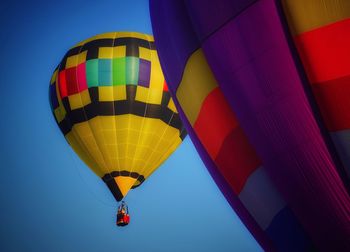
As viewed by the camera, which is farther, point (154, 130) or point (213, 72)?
point (154, 130)

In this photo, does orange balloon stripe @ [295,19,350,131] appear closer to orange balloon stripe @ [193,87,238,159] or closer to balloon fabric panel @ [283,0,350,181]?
balloon fabric panel @ [283,0,350,181]

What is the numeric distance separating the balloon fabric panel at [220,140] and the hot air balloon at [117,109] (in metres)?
3.40

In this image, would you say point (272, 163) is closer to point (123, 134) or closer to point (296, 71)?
point (296, 71)

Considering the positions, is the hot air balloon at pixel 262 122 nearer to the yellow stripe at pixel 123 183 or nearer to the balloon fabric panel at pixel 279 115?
the balloon fabric panel at pixel 279 115

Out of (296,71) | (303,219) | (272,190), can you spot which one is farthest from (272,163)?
(296,71)

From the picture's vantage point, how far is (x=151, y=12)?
3.99 metres

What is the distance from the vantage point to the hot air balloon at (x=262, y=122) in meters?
2.35

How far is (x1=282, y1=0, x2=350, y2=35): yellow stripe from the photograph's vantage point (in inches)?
91.0

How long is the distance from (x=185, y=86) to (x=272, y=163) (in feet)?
4.00

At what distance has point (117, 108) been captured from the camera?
6.96m

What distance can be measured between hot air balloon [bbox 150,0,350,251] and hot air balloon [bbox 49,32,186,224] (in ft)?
12.1

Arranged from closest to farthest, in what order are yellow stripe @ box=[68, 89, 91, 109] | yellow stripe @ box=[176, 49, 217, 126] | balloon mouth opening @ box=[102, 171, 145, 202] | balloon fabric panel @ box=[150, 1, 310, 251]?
1. balloon fabric panel @ box=[150, 1, 310, 251]
2. yellow stripe @ box=[176, 49, 217, 126]
3. balloon mouth opening @ box=[102, 171, 145, 202]
4. yellow stripe @ box=[68, 89, 91, 109]

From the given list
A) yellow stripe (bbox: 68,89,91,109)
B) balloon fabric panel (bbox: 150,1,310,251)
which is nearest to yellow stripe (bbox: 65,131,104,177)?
yellow stripe (bbox: 68,89,91,109)

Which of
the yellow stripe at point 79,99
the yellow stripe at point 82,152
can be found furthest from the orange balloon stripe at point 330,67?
the yellow stripe at point 82,152
